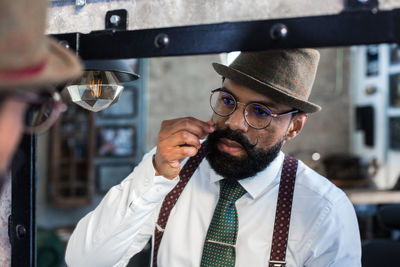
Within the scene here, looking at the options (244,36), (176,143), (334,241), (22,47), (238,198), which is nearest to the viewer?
(22,47)

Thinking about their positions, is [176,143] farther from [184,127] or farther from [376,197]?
[376,197]

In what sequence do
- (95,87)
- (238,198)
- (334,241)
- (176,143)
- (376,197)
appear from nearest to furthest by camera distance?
1. (95,87)
2. (176,143)
3. (334,241)
4. (238,198)
5. (376,197)

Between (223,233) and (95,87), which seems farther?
(223,233)

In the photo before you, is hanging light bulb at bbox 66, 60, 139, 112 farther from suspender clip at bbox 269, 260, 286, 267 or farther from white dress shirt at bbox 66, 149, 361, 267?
suspender clip at bbox 269, 260, 286, 267

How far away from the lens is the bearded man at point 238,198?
1.52 metres

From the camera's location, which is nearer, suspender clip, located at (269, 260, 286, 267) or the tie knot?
suspender clip, located at (269, 260, 286, 267)

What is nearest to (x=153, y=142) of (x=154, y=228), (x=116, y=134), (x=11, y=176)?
(x=116, y=134)

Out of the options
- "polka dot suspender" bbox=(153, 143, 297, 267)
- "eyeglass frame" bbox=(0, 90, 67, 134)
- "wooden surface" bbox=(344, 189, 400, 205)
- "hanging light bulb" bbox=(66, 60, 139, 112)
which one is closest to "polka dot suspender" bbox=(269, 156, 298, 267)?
"polka dot suspender" bbox=(153, 143, 297, 267)

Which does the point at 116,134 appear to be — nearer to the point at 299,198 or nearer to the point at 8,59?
the point at 299,198

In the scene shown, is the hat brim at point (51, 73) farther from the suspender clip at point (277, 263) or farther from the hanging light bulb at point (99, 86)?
the suspender clip at point (277, 263)

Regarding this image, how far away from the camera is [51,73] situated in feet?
2.05

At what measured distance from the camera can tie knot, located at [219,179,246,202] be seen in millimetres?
1725

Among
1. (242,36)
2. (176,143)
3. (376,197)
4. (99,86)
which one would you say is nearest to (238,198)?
(176,143)

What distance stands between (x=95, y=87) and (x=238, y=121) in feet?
1.78
